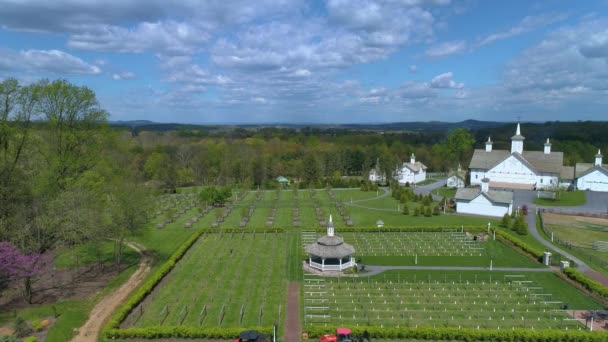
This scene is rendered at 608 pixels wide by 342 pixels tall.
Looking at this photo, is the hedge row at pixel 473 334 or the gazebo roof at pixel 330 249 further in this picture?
the gazebo roof at pixel 330 249

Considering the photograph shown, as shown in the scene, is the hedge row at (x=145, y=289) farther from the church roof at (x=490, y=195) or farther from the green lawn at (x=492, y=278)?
the church roof at (x=490, y=195)

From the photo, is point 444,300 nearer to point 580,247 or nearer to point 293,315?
point 293,315

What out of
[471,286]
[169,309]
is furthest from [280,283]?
[471,286]

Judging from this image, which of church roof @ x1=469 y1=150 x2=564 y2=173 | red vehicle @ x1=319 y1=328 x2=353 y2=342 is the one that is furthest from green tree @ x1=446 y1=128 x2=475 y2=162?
red vehicle @ x1=319 y1=328 x2=353 y2=342

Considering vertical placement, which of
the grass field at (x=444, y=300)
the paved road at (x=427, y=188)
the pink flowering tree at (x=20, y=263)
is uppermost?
the pink flowering tree at (x=20, y=263)

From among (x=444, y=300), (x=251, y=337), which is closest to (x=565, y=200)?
(x=444, y=300)

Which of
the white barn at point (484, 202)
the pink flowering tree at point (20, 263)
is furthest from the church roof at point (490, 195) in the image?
the pink flowering tree at point (20, 263)

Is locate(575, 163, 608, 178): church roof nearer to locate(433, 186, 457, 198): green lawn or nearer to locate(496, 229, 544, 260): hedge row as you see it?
locate(433, 186, 457, 198): green lawn
